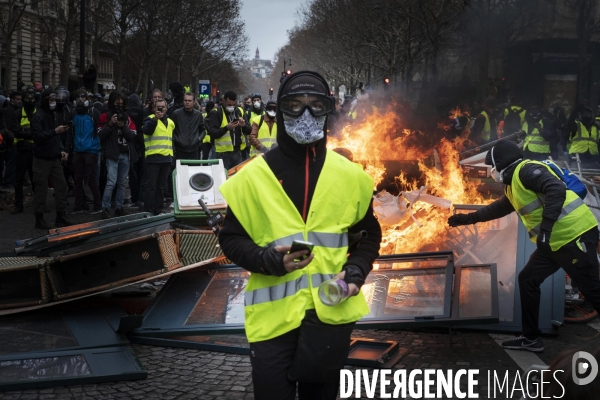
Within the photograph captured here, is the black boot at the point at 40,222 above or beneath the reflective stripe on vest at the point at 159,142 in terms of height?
beneath

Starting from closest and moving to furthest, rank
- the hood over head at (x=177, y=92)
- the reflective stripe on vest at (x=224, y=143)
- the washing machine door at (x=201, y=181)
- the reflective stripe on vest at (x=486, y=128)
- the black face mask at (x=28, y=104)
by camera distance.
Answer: the washing machine door at (x=201, y=181) → the black face mask at (x=28, y=104) → the reflective stripe on vest at (x=224, y=143) → the hood over head at (x=177, y=92) → the reflective stripe on vest at (x=486, y=128)

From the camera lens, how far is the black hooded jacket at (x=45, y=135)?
38.0 feet

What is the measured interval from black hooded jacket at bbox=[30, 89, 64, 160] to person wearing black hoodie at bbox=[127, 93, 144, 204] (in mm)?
1684

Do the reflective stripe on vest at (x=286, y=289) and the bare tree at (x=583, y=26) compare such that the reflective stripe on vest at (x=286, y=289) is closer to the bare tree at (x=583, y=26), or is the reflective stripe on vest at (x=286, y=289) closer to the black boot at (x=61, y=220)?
the black boot at (x=61, y=220)

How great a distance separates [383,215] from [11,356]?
15.0 feet

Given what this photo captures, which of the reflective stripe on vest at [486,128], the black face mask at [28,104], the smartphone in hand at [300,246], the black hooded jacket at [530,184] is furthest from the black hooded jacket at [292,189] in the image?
the reflective stripe on vest at [486,128]

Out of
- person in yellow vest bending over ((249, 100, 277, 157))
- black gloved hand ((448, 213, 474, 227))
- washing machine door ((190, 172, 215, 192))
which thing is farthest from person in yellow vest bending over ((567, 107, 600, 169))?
black gloved hand ((448, 213, 474, 227))

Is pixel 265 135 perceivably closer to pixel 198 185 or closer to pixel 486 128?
pixel 198 185

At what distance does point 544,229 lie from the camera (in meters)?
6.20

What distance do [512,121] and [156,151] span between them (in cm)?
1302

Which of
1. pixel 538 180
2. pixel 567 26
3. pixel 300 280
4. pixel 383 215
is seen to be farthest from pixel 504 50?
pixel 300 280

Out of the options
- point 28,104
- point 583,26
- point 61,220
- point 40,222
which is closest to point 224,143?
point 28,104

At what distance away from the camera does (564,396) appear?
2146mm

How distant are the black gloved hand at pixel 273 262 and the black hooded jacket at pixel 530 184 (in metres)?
3.45
